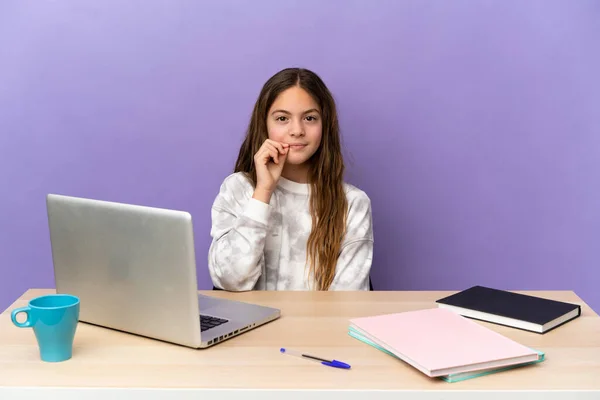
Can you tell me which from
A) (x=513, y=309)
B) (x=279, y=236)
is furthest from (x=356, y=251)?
(x=513, y=309)

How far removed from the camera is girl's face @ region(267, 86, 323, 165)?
79.5 inches

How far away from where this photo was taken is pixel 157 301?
1232 mm

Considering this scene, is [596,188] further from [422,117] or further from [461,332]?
[461,332]

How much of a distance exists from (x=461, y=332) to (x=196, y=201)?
4.88ft

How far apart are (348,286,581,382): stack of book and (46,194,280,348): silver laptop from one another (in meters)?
0.25

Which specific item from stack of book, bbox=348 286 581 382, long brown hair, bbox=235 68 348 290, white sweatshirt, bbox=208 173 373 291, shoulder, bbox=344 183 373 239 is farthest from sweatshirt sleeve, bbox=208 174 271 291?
stack of book, bbox=348 286 581 382

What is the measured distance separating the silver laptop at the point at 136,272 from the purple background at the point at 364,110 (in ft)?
4.01

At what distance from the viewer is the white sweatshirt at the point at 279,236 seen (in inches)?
72.4

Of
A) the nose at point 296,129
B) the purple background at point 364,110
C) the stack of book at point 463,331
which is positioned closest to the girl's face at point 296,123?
the nose at point 296,129

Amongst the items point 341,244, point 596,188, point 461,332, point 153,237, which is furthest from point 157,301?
point 596,188

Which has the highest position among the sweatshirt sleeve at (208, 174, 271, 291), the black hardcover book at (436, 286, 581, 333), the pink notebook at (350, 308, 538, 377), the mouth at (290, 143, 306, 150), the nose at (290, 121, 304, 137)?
the nose at (290, 121, 304, 137)

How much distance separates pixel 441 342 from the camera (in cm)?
121

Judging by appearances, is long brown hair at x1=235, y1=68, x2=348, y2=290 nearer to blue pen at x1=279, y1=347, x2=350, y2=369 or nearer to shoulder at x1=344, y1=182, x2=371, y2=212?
shoulder at x1=344, y1=182, x2=371, y2=212

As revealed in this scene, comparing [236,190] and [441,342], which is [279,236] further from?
[441,342]
